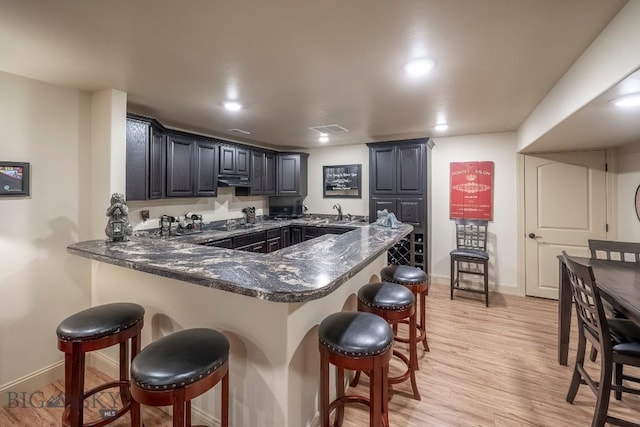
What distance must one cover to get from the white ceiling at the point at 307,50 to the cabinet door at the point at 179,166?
1.74 ft

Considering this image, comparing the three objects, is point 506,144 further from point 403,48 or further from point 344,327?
point 344,327

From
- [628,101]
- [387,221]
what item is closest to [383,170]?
[387,221]

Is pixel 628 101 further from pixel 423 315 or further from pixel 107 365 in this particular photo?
pixel 107 365

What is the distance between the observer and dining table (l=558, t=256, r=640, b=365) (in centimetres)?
168

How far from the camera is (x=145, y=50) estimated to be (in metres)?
1.84

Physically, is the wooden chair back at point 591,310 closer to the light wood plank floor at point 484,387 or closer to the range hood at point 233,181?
the light wood plank floor at point 484,387

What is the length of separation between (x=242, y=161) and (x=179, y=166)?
115 cm

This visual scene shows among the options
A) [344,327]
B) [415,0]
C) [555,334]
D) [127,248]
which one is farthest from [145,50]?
[555,334]

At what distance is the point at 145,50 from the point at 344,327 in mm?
2107

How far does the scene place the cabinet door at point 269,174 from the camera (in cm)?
512

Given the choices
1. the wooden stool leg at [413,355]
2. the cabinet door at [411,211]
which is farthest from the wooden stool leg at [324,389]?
the cabinet door at [411,211]

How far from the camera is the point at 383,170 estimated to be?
4645 millimetres

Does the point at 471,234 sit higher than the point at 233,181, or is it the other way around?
the point at 233,181

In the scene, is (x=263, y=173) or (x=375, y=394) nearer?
(x=375, y=394)
